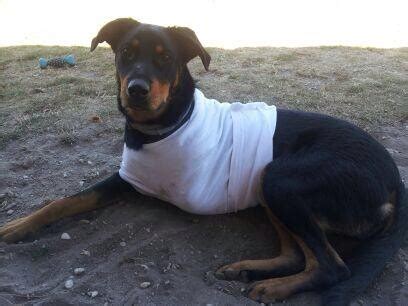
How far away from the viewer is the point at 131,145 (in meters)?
3.94

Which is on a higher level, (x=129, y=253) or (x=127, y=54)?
(x=127, y=54)

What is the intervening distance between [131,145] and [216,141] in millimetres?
632

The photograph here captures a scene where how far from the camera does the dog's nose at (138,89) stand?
11.7ft

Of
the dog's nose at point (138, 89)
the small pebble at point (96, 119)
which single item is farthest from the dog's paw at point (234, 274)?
the small pebble at point (96, 119)

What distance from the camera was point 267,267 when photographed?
142 inches

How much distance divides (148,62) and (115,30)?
53 cm

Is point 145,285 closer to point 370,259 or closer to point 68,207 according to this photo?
point 68,207

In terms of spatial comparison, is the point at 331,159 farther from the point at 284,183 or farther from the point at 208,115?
the point at 208,115

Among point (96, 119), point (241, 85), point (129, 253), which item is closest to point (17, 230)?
point (129, 253)

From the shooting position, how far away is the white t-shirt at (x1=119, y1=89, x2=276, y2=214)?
3.81 m

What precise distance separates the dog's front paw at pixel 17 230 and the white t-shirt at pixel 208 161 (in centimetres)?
84

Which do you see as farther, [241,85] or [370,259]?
[241,85]

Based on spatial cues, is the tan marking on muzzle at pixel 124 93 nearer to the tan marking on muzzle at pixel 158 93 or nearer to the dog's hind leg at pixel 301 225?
the tan marking on muzzle at pixel 158 93

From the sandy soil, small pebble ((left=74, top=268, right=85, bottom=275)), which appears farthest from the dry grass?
small pebble ((left=74, top=268, right=85, bottom=275))
